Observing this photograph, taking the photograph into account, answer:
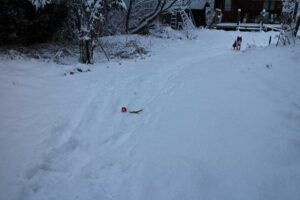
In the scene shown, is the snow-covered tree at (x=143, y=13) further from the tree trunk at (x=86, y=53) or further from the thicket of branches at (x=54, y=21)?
the tree trunk at (x=86, y=53)

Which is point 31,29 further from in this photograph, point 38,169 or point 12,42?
point 38,169

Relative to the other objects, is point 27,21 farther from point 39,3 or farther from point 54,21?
point 54,21

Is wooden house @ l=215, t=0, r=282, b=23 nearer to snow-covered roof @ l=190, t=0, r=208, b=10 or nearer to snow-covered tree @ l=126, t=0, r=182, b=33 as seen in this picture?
snow-covered roof @ l=190, t=0, r=208, b=10

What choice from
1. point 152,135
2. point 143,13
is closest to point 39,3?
point 152,135

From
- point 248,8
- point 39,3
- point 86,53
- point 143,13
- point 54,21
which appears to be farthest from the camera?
point 248,8

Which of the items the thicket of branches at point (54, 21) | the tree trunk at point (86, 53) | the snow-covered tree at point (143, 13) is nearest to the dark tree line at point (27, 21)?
the thicket of branches at point (54, 21)

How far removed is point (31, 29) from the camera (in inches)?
364

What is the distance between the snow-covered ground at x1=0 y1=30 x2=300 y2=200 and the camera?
329 cm

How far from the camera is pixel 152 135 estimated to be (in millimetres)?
4352

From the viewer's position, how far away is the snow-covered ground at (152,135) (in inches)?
129

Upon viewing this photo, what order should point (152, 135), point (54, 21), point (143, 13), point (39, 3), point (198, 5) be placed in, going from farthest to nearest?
point (198, 5) → point (143, 13) → point (54, 21) → point (39, 3) → point (152, 135)

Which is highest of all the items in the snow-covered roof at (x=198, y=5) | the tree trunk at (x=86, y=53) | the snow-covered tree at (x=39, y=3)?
the snow-covered tree at (x=39, y=3)

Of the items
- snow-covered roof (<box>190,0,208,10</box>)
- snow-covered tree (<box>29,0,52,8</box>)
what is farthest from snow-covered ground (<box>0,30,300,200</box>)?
snow-covered roof (<box>190,0,208,10</box>)

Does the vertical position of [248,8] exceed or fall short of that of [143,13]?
it falls short
